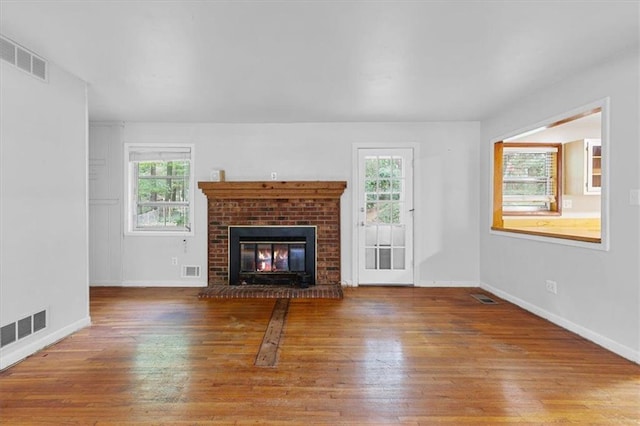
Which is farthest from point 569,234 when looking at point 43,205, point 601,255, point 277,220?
Result: point 43,205

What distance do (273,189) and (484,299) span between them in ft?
10.0

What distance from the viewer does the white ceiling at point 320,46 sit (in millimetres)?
2002

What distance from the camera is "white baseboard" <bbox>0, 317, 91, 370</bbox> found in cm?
237

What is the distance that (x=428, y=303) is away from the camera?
154 inches

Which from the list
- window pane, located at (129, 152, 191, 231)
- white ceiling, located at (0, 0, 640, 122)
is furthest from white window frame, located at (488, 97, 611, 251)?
window pane, located at (129, 152, 191, 231)

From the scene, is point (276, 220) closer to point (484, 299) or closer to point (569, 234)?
point (484, 299)

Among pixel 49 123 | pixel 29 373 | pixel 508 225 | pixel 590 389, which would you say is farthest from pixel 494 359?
pixel 49 123

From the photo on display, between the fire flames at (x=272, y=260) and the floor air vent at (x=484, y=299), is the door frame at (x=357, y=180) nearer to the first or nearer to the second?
the floor air vent at (x=484, y=299)

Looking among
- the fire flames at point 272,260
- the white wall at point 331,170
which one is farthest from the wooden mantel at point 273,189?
the fire flames at point 272,260

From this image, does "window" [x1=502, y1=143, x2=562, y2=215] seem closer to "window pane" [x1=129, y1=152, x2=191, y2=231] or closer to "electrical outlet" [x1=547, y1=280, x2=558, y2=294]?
"electrical outlet" [x1=547, y1=280, x2=558, y2=294]

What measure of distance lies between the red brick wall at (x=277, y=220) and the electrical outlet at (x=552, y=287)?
8.04ft

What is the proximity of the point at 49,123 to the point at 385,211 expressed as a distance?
12.6 ft

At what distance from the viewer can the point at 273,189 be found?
4582 mm

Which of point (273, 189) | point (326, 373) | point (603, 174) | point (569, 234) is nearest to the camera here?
point (326, 373)
